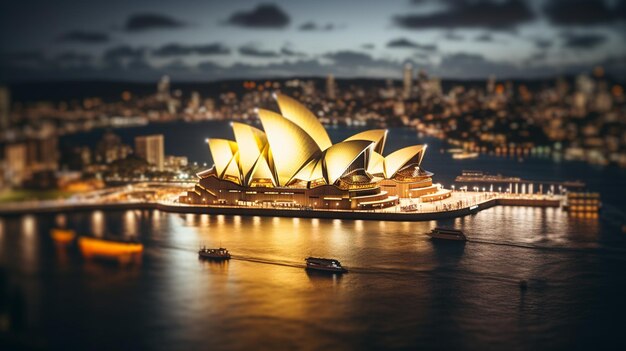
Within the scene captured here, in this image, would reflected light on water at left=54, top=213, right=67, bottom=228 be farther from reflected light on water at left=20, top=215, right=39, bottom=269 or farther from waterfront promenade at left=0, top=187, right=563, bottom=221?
waterfront promenade at left=0, top=187, right=563, bottom=221

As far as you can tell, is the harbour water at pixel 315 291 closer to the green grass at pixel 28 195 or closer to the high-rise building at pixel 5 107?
the green grass at pixel 28 195

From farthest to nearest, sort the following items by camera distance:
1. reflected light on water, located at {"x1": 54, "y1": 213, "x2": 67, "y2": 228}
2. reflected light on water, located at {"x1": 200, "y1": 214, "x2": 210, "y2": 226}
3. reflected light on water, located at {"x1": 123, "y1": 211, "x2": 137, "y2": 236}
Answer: reflected light on water, located at {"x1": 200, "y1": 214, "x2": 210, "y2": 226}, reflected light on water, located at {"x1": 123, "y1": 211, "x2": 137, "y2": 236}, reflected light on water, located at {"x1": 54, "y1": 213, "x2": 67, "y2": 228}

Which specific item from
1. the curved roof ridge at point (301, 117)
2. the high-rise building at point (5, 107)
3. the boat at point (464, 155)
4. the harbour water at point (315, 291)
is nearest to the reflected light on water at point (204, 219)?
the harbour water at point (315, 291)

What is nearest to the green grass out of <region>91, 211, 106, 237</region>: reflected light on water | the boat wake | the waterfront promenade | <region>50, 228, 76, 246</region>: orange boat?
<region>50, 228, 76, 246</region>: orange boat

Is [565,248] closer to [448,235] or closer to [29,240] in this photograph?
[448,235]

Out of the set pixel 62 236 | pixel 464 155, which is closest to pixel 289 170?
pixel 62 236

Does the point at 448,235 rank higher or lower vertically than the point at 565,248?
higher

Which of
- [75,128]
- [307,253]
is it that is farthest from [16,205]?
[307,253]
